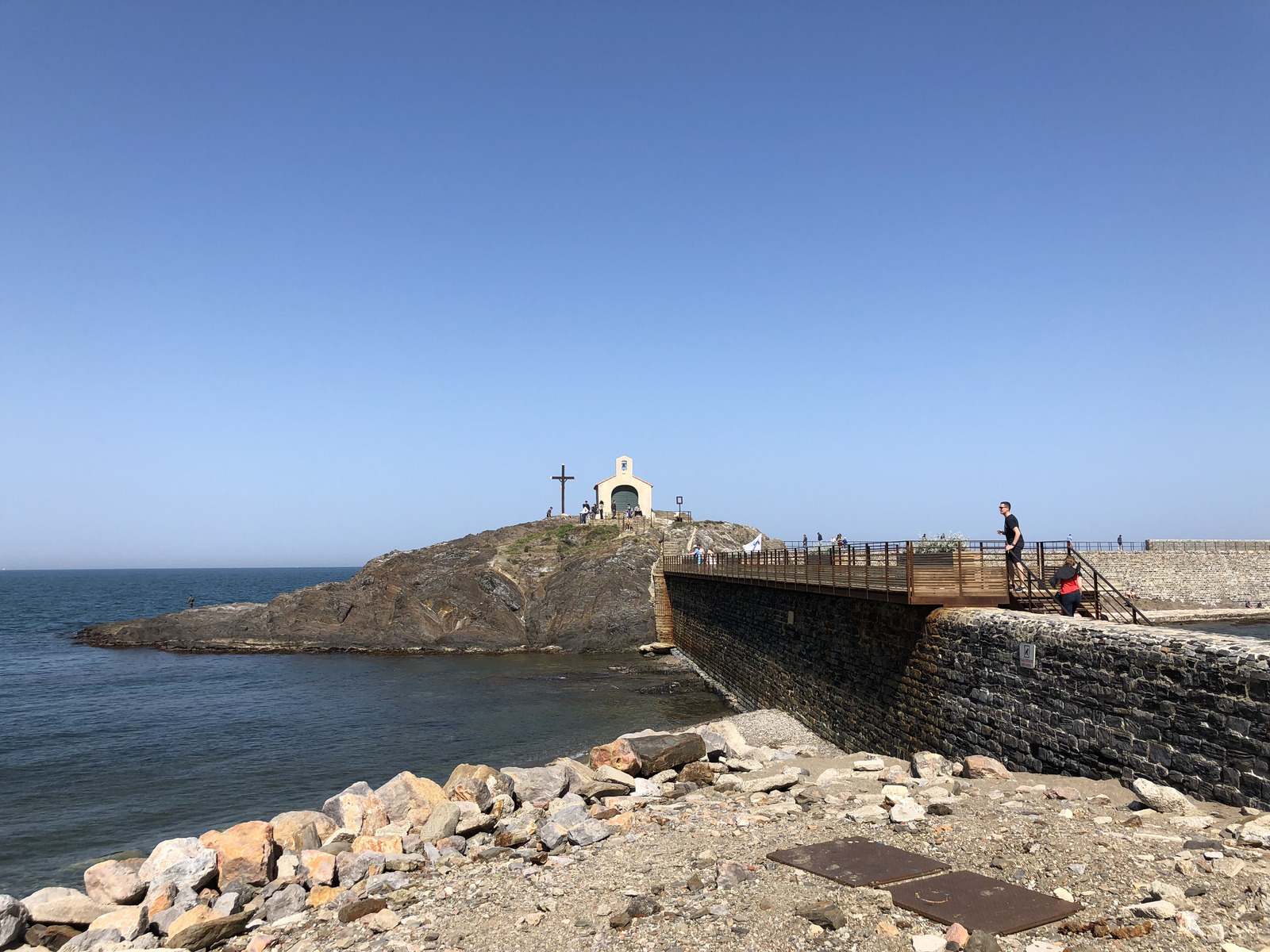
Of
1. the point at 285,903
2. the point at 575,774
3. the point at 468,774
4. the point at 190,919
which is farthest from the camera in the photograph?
the point at 468,774

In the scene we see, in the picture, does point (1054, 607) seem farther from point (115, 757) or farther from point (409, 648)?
point (409, 648)

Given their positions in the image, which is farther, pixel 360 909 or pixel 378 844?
pixel 378 844

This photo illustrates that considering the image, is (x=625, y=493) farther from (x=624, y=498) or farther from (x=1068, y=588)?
(x=1068, y=588)

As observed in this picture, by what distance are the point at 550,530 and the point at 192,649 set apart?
85.1ft

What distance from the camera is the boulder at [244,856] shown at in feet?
36.5

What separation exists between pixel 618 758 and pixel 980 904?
28.5 feet

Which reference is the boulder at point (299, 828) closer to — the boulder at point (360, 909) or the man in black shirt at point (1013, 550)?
the boulder at point (360, 909)

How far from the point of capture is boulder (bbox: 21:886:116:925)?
10.7m

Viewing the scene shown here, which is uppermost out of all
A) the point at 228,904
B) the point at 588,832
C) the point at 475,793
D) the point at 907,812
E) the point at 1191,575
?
the point at 1191,575

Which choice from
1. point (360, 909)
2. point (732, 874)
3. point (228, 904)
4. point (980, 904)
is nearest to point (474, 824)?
point (360, 909)

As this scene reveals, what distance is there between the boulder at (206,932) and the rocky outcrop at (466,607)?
128 ft

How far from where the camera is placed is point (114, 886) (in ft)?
37.5

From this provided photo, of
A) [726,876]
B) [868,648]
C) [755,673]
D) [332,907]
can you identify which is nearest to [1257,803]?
[726,876]

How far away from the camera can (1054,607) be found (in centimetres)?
1556
